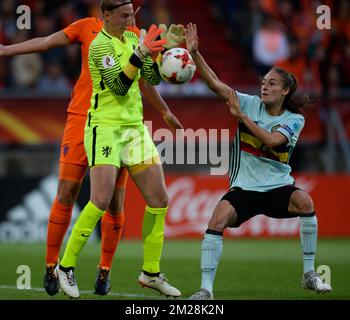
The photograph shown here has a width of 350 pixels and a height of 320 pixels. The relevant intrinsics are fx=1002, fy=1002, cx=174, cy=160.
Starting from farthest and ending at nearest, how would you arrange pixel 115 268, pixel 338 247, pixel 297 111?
pixel 338 247 < pixel 115 268 < pixel 297 111

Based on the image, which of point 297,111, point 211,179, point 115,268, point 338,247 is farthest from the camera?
point 211,179

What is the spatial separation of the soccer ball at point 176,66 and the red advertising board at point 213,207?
21.8 feet

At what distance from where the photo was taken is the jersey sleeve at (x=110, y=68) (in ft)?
25.5

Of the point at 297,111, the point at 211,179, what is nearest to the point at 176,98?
the point at 211,179

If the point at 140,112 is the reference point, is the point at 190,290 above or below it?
below

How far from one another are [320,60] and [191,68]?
8782mm

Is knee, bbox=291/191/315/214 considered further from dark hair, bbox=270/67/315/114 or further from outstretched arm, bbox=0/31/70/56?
outstretched arm, bbox=0/31/70/56

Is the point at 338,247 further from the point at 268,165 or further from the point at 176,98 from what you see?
the point at 268,165

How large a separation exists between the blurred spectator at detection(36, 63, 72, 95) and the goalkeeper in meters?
7.26

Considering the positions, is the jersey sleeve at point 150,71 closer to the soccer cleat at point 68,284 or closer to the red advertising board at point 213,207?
the soccer cleat at point 68,284

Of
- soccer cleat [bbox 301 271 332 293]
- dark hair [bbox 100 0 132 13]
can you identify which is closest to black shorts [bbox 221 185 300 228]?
soccer cleat [bbox 301 271 332 293]

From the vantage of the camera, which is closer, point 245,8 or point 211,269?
point 211,269

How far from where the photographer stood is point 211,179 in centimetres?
1491

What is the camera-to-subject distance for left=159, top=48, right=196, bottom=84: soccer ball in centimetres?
797
